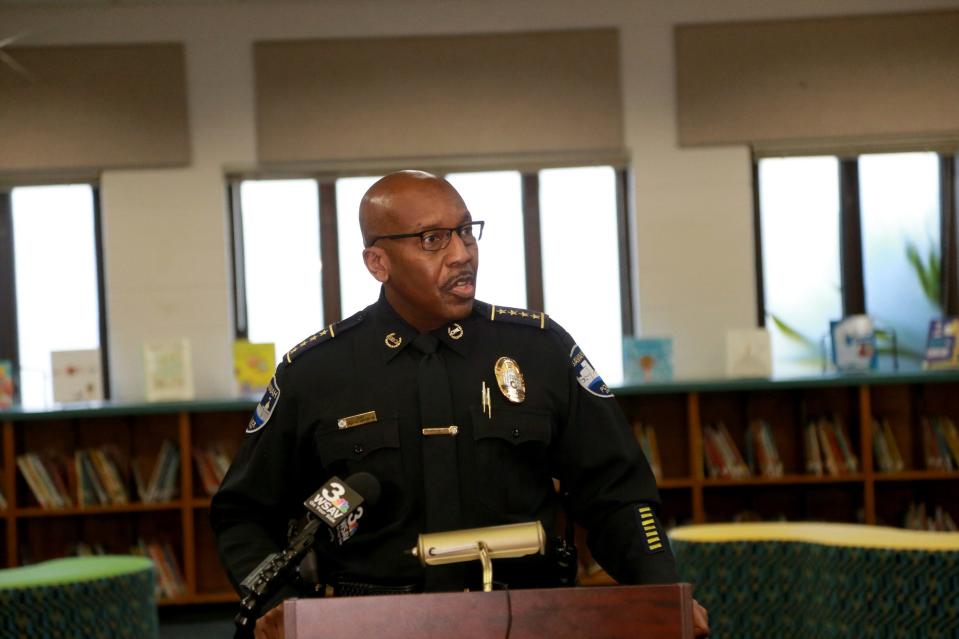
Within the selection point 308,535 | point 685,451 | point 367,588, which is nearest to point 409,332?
point 367,588

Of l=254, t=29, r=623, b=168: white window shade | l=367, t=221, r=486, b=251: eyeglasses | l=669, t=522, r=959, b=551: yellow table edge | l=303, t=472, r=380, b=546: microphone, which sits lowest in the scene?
l=669, t=522, r=959, b=551: yellow table edge

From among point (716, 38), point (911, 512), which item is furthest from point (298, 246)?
point (911, 512)

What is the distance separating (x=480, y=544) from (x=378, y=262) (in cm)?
73

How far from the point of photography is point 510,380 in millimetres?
2051

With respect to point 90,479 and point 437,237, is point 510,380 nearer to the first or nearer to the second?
point 437,237

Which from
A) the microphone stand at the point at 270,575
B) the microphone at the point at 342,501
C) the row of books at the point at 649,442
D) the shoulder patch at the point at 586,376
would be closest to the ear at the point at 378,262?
the shoulder patch at the point at 586,376

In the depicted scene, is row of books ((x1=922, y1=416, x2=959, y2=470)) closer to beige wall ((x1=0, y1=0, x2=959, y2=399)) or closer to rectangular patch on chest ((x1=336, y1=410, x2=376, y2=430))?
beige wall ((x1=0, y1=0, x2=959, y2=399))

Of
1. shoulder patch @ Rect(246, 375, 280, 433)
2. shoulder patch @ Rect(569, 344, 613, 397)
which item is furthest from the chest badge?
shoulder patch @ Rect(246, 375, 280, 433)

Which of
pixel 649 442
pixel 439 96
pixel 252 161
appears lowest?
pixel 649 442

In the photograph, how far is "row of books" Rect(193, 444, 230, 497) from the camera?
5707 millimetres

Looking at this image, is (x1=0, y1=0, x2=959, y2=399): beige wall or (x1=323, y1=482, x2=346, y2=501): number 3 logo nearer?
(x1=323, y1=482, x2=346, y2=501): number 3 logo

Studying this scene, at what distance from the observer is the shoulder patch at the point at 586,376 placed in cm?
207

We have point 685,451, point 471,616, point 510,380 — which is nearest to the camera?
point 471,616

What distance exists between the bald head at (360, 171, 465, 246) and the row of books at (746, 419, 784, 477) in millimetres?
4073
